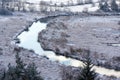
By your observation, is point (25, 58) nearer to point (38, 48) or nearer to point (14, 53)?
point (14, 53)

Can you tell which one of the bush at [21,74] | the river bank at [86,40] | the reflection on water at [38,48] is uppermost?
the bush at [21,74]

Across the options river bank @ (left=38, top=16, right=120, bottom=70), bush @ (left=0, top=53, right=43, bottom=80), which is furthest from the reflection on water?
bush @ (left=0, top=53, right=43, bottom=80)

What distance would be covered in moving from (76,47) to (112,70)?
38.7 feet

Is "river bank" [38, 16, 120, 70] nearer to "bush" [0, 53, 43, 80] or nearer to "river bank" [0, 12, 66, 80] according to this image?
"river bank" [0, 12, 66, 80]

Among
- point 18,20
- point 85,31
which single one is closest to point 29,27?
point 18,20

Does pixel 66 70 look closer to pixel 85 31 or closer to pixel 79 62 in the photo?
pixel 79 62

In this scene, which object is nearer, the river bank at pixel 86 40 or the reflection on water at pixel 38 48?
the reflection on water at pixel 38 48

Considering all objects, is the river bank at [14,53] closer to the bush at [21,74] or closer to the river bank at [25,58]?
the river bank at [25,58]

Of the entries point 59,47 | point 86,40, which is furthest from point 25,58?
point 86,40

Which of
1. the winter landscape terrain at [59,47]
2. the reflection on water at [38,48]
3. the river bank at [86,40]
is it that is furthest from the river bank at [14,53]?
the river bank at [86,40]

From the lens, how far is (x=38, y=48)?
48.4 m

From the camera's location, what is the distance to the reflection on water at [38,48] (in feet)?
119

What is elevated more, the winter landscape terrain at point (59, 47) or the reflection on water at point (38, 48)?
the winter landscape terrain at point (59, 47)

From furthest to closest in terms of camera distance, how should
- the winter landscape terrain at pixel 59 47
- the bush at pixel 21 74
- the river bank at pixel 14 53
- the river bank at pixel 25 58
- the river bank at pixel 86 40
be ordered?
the river bank at pixel 86 40, the river bank at pixel 14 53, the river bank at pixel 25 58, the winter landscape terrain at pixel 59 47, the bush at pixel 21 74
